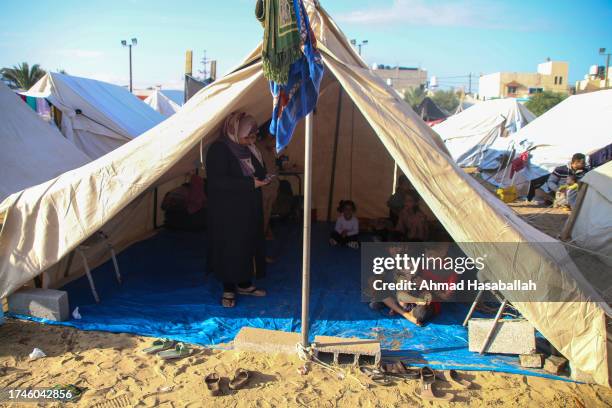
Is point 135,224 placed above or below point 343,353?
above

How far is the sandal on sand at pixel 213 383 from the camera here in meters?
2.63

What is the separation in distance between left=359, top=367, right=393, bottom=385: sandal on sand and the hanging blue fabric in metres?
1.51

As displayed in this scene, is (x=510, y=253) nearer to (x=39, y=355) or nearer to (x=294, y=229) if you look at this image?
(x=39, y=355)

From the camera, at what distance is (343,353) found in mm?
2979

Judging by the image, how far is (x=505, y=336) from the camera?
10.00ft

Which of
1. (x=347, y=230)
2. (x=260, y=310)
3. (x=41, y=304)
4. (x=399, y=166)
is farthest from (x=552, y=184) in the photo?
(x=41, y=304)

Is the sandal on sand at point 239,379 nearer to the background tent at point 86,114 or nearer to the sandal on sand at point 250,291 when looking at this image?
the sandal on sand at point 250,291

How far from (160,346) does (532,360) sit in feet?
8.21

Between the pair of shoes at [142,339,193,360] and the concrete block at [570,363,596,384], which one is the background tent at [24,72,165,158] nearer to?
the pair of shoes at [142,339,193,360]

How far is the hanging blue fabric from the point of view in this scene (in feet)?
8.98

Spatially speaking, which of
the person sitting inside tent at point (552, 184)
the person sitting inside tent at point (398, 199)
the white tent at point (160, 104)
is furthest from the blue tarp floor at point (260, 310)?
the white tent at point (160, 104)

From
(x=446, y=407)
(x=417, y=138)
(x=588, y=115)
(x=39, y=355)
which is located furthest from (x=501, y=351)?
(x=588, y=115)

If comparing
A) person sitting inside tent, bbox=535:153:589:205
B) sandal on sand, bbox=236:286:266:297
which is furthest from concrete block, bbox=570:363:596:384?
person sitting inside tent, bbox=535:153:589:205

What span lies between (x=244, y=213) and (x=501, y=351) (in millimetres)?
2189
